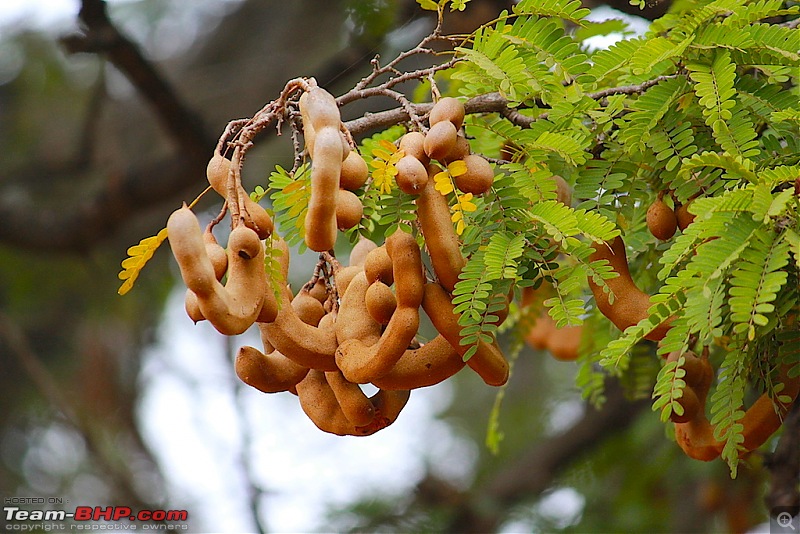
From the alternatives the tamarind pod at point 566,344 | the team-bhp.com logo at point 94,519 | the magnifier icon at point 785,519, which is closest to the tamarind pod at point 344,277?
the tamarind pod at point 566,344

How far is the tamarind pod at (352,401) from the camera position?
1.42 m

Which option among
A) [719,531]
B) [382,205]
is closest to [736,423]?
[382,205]

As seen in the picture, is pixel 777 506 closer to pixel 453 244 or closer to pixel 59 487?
pixel 453 244

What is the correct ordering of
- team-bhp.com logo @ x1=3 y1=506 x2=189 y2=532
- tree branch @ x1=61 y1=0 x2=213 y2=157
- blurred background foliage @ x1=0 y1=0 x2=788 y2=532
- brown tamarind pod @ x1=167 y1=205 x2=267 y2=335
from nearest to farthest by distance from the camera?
brown tamarind pod @ x1=167 y1=205 x2=267 y2=335 < tree branch @ x1=61 y1=0 x2=213 y2=157 < team-bhp.com logo @ x1=3 y1=506 x2=189 y2=532 < blurred background foliage @ x1=0 y1=0 x2=788 y2=532

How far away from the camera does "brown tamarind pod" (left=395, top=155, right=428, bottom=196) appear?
1341 mm

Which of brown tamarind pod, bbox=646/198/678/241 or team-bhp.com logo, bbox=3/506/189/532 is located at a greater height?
brown tamarind pod, bbox=646/198/678/241

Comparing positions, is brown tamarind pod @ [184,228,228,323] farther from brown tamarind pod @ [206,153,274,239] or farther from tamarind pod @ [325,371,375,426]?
tamarind pod @ [325,371,375,426]

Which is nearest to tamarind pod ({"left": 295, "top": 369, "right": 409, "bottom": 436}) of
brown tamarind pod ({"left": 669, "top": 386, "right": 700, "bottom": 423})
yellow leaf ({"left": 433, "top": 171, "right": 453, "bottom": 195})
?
yellow leaf ({"left": 433, "top": 171, "right": 453, "bottom": 195})

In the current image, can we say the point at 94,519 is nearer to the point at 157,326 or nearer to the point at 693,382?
the point at 157,326

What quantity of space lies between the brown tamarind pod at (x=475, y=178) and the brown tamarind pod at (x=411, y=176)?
6 centimetres

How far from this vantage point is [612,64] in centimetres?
162

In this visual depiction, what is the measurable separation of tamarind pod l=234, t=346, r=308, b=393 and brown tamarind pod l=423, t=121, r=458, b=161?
37cm

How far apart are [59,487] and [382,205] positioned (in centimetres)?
408

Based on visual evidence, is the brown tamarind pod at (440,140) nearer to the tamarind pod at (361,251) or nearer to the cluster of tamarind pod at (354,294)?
the cluster of tamarind pod at (354,294)
